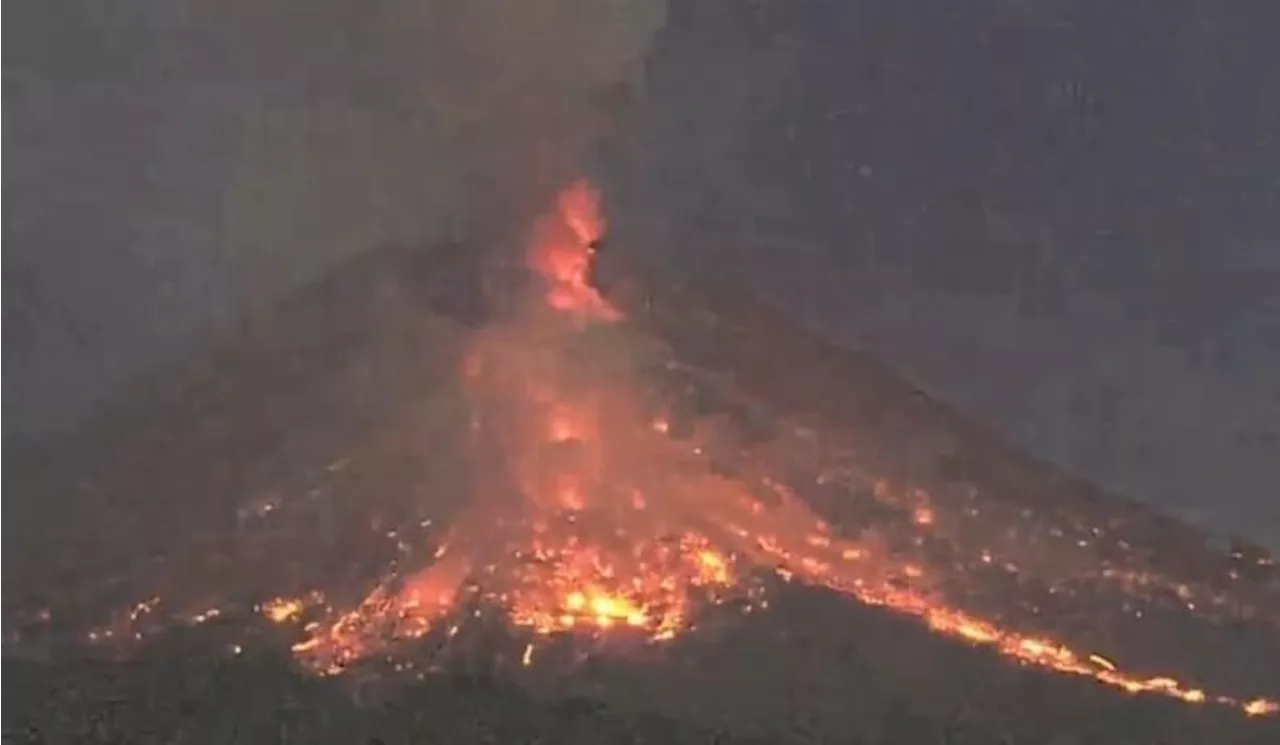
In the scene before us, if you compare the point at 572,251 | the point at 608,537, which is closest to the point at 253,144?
the point at 572,251

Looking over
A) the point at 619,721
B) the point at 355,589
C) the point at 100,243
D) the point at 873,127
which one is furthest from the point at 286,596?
the point at 873,127

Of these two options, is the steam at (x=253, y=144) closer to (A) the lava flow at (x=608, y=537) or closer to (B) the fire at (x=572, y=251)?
(B) the fire at (x=572, y=251)

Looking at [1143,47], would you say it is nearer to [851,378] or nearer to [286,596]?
[851,378]

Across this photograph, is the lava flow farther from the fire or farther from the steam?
the steam

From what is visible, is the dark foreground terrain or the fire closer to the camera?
the dark foreground terrain

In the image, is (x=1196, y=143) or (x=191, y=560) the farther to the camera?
(x=1196, y=143)

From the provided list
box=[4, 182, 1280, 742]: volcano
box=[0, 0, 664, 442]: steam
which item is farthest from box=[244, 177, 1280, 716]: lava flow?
box=[0, 0, 664, 442]: steam

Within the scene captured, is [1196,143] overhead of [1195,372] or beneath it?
overhead

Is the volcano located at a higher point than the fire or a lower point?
lower
